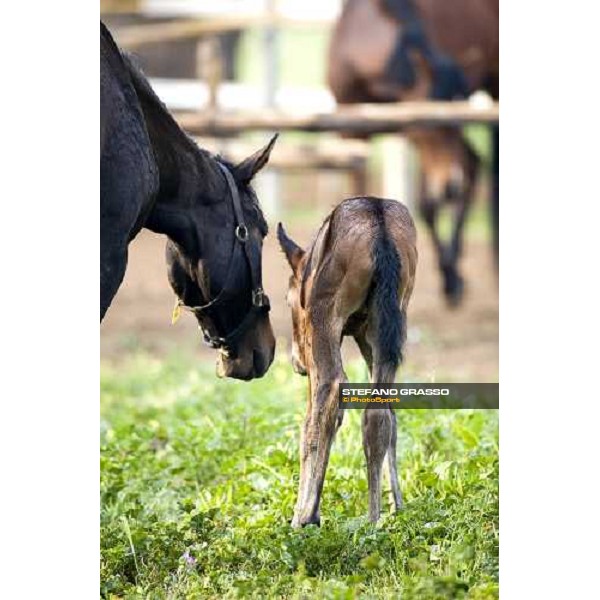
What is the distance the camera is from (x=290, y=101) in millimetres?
9383

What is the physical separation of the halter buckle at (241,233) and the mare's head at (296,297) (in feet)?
0.62

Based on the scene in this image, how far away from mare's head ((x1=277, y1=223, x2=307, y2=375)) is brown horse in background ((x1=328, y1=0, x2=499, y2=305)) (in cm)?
401

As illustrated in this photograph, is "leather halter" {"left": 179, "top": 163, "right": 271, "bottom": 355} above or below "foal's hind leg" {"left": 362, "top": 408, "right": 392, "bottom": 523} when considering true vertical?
above

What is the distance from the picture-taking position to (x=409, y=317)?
856 cm

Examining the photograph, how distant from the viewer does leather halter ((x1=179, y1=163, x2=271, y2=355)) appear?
4.62m

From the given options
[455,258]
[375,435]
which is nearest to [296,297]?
Answer: [375,435]

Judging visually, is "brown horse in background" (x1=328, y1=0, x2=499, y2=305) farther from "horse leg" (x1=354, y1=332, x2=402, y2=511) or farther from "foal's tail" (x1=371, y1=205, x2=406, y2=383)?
"foal's tail" (x1=371, y1=205, x2=406, y2=383)

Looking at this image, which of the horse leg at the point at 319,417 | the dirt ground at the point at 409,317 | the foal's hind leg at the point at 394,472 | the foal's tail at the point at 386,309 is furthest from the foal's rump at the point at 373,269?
the dirt ground at the point at 409,317

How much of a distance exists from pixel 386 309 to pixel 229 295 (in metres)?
0.69

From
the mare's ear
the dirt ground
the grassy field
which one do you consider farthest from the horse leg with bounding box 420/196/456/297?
the mare's ear

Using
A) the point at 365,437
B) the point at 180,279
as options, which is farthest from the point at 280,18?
the point at 365,437

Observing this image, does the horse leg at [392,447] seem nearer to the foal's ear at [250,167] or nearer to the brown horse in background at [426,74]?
the foal's ear at [250,167]
